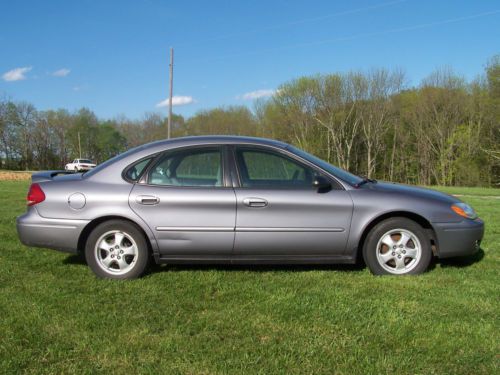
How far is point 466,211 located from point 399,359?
2.62 metres

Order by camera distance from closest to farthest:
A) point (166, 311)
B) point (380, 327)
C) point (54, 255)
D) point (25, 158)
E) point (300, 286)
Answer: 1. point (380, 327)
2. point (166, 311)
3. point (300, 286)
4. point (54, 255)
5. point (25, 158)

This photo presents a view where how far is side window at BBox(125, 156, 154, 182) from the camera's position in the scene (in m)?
4.90

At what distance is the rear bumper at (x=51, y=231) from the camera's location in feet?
15.8

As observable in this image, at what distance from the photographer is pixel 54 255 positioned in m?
5.95

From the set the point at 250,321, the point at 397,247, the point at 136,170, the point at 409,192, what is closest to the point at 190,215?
the point at 136,170

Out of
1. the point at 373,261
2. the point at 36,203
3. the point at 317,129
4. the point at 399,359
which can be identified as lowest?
the point at 399,359

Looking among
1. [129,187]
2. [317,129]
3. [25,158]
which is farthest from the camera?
[25,158]

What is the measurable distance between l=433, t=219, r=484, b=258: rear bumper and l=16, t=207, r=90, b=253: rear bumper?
3641 millimetres

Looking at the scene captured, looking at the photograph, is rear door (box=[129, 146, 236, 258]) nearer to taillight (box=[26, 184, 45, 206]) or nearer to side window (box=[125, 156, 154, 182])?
side window (box=[125, 156, 154, 182])

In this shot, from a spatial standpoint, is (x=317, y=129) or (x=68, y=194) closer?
(x=68, y=194)

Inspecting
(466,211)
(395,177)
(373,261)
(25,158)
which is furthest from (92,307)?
(25,158)

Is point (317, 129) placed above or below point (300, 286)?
above

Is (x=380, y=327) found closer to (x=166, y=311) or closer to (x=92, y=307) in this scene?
(x=166, y=311)

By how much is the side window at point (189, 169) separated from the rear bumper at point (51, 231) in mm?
887
